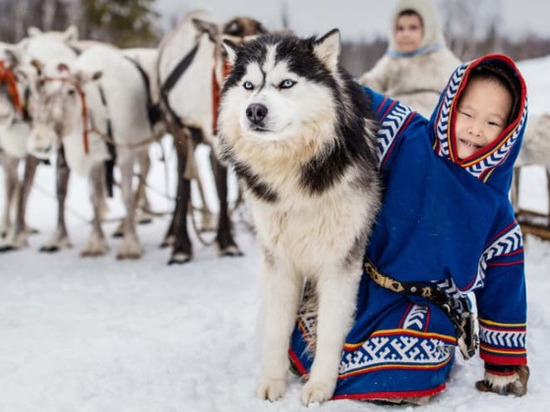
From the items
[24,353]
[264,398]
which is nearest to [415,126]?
[264,398]

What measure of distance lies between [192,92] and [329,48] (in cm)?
269

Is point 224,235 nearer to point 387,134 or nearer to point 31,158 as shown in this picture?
point 31,158

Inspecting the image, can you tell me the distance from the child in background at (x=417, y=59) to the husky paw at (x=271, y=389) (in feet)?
9.09

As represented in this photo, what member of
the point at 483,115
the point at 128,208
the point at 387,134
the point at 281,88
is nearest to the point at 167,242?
the point at 128,208

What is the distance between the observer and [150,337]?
11.2 feet

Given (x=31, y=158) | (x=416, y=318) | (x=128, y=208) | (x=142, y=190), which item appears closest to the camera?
(x=416, y=318)

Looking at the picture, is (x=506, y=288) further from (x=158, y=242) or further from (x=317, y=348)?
(x=158, y=242)

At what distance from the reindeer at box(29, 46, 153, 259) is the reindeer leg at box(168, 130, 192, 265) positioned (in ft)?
1.36

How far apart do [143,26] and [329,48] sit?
60.3ft

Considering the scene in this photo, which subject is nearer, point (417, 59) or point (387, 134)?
point (387, 134)

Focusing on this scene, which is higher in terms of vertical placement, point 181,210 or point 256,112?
point 256,112

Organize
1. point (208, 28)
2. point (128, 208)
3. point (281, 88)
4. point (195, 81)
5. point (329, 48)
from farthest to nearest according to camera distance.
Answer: point (128, 208) < point (195, 81) < point (208, 28) < point (329, 48) < point (281, 88)

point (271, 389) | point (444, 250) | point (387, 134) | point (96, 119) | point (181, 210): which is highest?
point (387, 134)

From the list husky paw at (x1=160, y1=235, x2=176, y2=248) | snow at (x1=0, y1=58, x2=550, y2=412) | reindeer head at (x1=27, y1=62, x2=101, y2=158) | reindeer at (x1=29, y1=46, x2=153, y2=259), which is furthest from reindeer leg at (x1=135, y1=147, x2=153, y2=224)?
reindeer head at (x1=27, y1=62, x2=101, y2=158)
